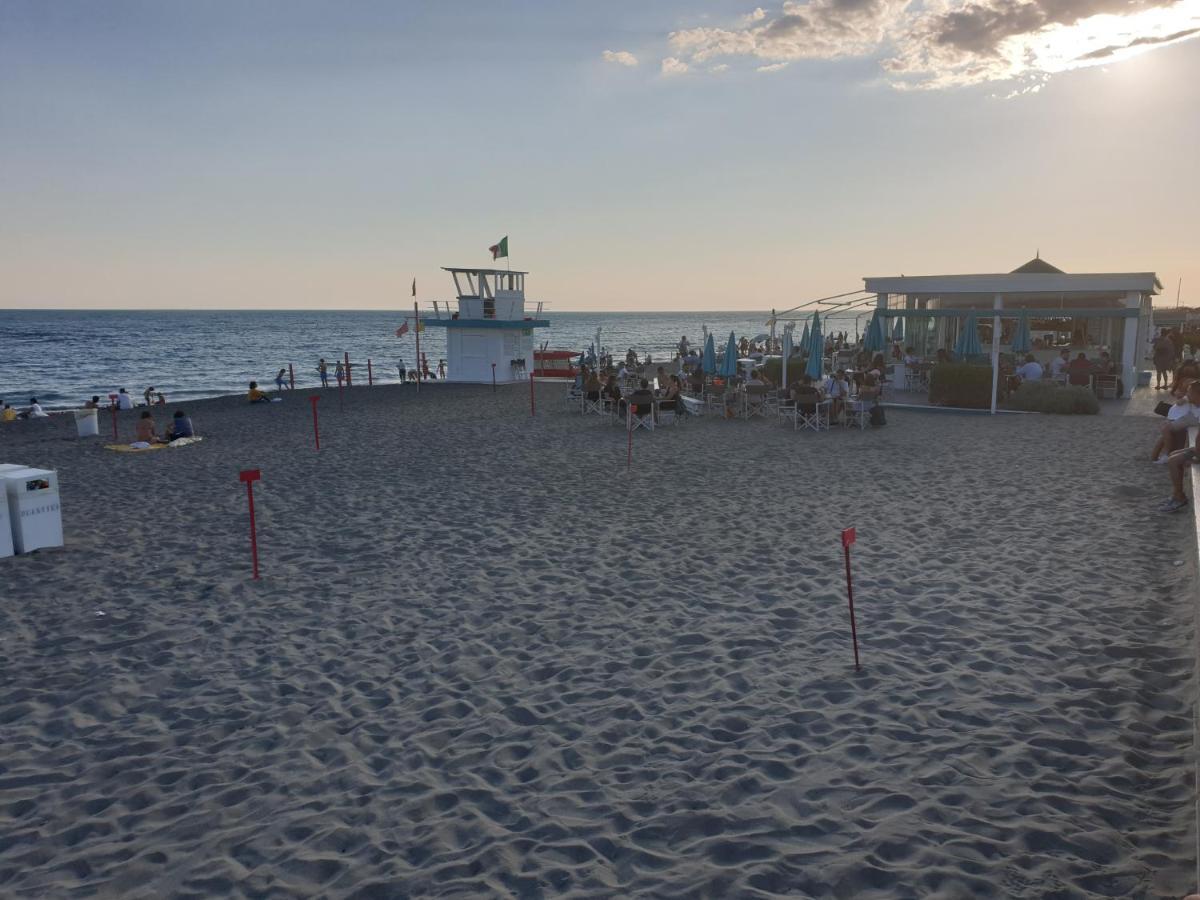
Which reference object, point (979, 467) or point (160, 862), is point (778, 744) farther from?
point (979, 467)

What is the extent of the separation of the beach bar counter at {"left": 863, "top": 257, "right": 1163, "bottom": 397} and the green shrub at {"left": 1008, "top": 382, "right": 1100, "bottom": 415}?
4.23 feet

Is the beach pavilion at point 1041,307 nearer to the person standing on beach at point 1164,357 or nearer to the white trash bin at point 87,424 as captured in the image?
the person standing on beach at point 1164,357

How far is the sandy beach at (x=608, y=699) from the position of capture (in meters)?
3.67

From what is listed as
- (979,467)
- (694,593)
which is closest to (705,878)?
(694,593)

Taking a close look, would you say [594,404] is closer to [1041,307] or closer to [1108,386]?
[1108,386]

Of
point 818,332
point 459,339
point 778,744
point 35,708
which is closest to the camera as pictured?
point 778,744

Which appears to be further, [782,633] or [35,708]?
[782,633]

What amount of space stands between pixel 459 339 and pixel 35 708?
2698 centimetres

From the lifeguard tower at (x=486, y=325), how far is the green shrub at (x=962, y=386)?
14988mm

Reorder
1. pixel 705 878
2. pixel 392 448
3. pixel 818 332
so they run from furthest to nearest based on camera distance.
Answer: pixel 818 332 < pixel 392 448 < pixel 705 878

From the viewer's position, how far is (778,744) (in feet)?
15.1

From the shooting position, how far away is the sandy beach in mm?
3668

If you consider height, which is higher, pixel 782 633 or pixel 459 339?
pixel 459 339

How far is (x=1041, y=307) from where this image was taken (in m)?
25.9
